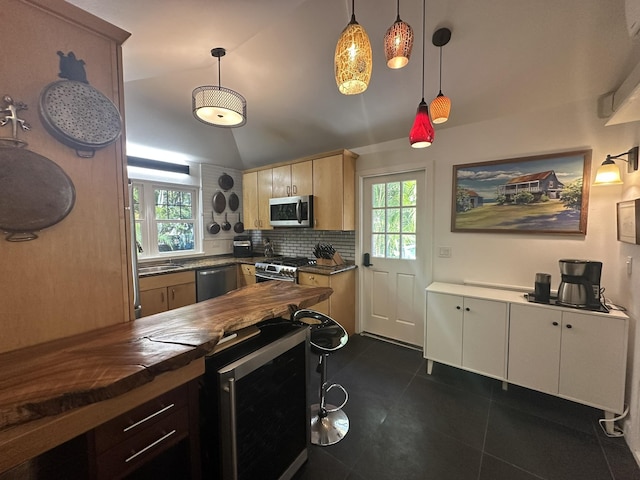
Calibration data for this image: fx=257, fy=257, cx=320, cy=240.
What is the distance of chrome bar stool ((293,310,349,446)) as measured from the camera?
65.5 inches

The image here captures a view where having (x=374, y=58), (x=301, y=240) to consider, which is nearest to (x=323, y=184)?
(x=301, y=240)

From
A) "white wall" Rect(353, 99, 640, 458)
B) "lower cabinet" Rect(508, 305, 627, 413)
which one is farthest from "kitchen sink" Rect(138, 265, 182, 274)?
"lower cabinet" Rect(508, 305, 627, 413)

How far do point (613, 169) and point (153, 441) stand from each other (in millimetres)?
3038

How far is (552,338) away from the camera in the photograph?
1.94 m

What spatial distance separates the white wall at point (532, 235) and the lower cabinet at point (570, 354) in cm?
10

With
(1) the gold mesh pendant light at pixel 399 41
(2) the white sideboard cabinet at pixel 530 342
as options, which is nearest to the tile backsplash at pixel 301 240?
(2) the white sideboard cabinet at pixel 530 342

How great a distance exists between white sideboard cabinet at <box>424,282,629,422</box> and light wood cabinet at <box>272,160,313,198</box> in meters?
2.00

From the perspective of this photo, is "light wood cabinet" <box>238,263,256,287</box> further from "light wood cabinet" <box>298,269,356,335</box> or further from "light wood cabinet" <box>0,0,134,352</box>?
"light wood cabinet" <box>0,0,134,352</box>

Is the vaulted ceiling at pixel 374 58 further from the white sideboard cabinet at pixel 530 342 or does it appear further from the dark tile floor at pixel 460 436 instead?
the dark tile floor at pixel 460 436

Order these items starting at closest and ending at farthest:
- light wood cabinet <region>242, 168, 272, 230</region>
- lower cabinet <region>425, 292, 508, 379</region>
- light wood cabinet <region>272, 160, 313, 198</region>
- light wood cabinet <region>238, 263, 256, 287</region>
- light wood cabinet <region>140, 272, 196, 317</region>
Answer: lower cabinet <region>425, 292, 508, 379</region> < light wood cabinet <region>140, 272, 196, 317</region> < light wood cabinet <region>272, 160, 313, 198</region> < light wood cabinet <region>238, 263, 256, 287</region> < light wood cabinet <region>242, 168, 272, 230</region>

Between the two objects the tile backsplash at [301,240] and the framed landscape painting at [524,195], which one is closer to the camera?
the framed landscape painting at [524,195]

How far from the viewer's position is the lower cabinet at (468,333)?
2146 mm

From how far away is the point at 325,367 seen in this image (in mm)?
1826

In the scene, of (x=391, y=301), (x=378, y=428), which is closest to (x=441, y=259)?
(x=391, y=301)
